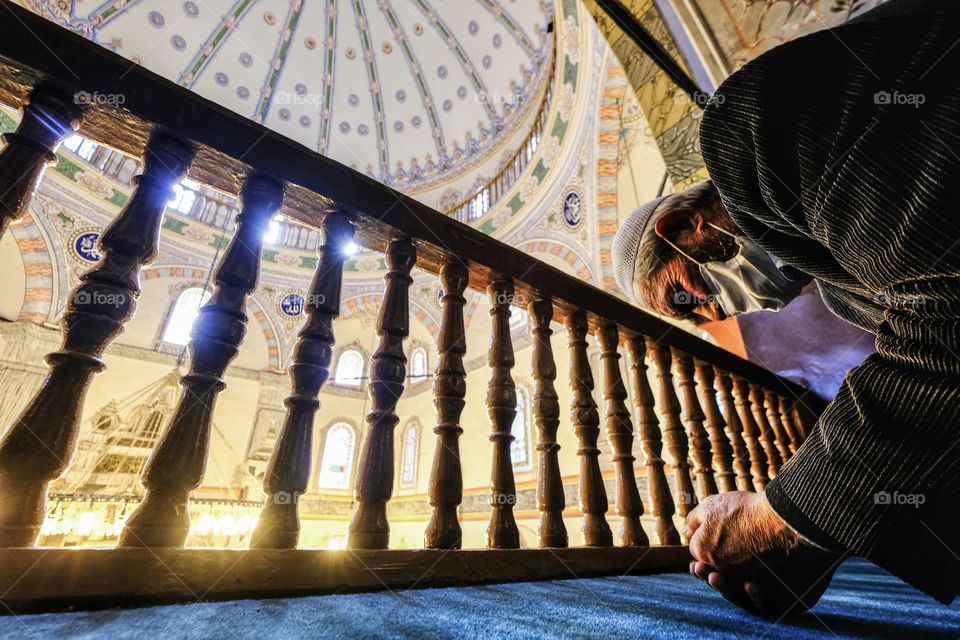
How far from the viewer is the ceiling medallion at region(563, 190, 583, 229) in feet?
24.0

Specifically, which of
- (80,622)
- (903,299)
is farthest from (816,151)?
(80,622)

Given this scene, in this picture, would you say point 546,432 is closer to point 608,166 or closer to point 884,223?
point 884,223

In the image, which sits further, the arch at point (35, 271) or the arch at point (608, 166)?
the arch at point (35, 271)

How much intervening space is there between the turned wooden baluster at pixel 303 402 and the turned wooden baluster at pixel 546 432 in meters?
0.69

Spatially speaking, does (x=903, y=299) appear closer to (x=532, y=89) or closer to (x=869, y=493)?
(x=869, y=493)

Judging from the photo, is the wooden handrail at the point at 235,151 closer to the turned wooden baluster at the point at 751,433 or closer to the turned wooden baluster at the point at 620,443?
the turned wooden baluster at the point at 620,443

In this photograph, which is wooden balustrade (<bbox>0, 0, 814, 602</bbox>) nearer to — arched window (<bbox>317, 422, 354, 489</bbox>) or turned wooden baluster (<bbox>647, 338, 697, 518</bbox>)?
turned wooden baluster (<bbox>647, 338, 697, 518</bbox>)

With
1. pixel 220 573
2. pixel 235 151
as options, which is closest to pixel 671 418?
pixel 220 573

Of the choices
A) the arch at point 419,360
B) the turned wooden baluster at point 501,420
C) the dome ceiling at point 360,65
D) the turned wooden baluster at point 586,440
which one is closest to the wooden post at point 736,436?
the turned wooden baluster at point 586,440

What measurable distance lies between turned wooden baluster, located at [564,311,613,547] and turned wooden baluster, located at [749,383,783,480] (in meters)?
1.49

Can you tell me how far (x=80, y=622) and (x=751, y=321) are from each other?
412 centimetres

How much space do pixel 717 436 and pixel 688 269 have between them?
3.50 ft

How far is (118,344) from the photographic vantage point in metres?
8.80

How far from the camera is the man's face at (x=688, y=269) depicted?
53.6 inches
